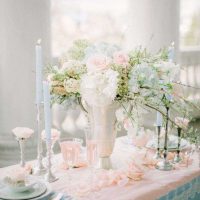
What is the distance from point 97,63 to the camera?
1.55 m

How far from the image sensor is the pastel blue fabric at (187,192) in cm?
159

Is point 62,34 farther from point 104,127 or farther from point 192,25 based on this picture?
point 104,127

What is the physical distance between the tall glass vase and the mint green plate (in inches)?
12.6

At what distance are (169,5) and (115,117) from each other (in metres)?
2.22

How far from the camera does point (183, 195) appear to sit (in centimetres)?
164

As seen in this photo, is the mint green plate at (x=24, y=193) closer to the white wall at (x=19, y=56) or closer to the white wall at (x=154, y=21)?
the white wall at (x=19, y=56)

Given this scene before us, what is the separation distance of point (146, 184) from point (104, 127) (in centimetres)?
27

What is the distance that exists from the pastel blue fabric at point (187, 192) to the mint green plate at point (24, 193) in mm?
427

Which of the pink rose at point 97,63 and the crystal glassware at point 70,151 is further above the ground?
the pink rose at point 97,63

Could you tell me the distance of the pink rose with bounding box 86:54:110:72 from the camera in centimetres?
154

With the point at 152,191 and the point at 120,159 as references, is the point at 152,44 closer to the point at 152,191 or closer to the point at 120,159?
the point at 120,159

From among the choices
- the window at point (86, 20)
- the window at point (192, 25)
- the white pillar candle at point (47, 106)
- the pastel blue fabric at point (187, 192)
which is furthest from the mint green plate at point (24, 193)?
the window at point (192, 25)

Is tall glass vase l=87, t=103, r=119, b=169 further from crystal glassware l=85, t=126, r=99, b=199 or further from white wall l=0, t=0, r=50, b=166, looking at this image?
white wall l=0, t=0, r=50, b=166

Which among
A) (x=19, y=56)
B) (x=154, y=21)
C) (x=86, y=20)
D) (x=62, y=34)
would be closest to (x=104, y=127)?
(x=19, y=56)
